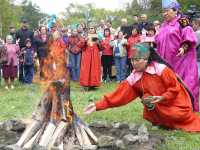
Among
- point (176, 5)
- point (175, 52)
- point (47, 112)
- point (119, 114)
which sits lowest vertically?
point (119, 114)

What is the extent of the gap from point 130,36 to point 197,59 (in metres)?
5.69

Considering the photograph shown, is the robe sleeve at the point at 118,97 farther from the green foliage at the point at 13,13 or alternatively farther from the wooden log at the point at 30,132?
the green foliage at the point at 13,13

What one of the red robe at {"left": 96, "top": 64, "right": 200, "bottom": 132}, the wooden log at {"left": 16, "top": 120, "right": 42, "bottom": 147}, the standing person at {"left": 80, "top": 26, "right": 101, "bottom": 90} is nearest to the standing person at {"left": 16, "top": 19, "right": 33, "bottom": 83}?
the standing person at {"left": 80, "top": 26, "right": 101, "bottom": 90}

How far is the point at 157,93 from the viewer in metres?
7.73

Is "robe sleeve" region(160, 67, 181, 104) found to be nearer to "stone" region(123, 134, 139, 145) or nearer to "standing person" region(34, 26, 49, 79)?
"stone" region(123, 134, 139, 145)

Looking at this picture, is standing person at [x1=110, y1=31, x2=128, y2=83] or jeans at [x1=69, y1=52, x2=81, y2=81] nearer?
standing person at [x1=110, y1=31, x2=128, y2=83]

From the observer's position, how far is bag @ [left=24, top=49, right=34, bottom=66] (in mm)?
15375

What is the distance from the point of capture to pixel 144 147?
6.42 metres

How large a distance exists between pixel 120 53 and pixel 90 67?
1.48 meters

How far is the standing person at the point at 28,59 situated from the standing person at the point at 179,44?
685cm

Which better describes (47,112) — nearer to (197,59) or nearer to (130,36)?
(197,59)

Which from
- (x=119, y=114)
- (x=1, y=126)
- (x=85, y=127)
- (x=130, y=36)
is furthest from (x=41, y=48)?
(x=85, y=127)

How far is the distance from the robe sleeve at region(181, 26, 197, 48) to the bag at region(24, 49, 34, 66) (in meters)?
7.30

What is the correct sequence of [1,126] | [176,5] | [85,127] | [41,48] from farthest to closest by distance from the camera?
[41,48]
[176,5]
[1,126]
[85,127]
